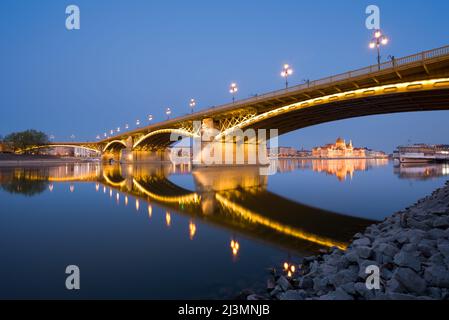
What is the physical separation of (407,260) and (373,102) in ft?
93.7

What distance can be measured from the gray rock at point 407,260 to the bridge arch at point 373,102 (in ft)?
65.3

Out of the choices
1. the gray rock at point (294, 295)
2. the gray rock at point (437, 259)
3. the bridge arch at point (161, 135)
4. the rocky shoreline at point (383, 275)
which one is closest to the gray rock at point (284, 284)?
the rocky shoreline at point (383, 275)

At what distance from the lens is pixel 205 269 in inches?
246

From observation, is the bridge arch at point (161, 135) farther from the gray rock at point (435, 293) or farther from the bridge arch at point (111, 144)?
the gray rock at point (435, 293)

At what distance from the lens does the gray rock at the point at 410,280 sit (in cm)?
410

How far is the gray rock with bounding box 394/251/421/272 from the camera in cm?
467

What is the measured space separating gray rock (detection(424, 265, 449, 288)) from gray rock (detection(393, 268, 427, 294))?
0.17 m

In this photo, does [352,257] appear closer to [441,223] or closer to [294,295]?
[294,295]

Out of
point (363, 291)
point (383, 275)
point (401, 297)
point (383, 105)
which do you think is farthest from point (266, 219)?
point (383, 105)

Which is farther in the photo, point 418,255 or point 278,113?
point 278,113

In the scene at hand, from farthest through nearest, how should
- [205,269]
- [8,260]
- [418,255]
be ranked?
[8,260] → [205,269] → [418,255]
